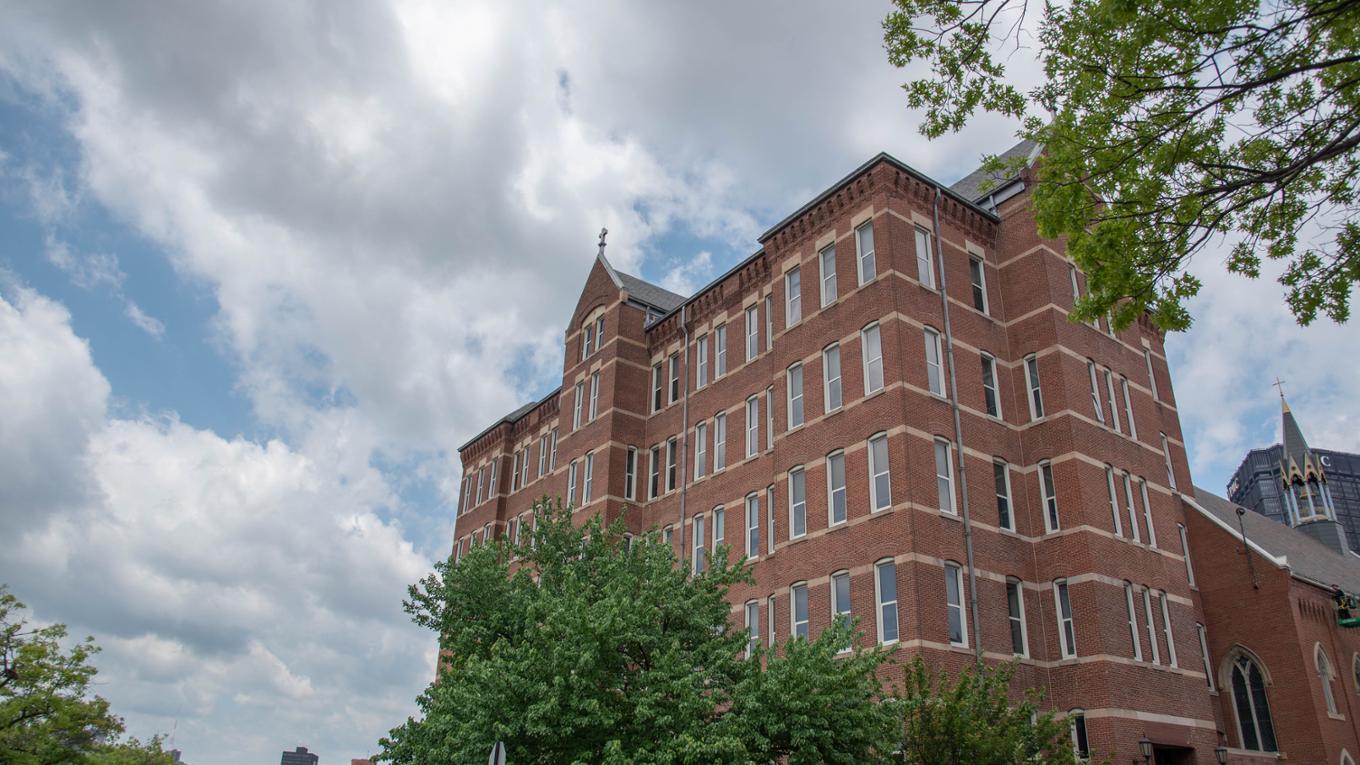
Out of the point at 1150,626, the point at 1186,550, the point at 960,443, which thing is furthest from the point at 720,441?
the point at 1186,550

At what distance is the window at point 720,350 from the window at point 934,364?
28.6 feet

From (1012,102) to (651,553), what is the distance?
1104 centimetres

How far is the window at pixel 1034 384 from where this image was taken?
27.1 meters

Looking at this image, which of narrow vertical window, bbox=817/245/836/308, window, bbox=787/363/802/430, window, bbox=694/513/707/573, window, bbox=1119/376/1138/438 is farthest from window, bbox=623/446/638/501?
window, bbox=1119/376/1138/438

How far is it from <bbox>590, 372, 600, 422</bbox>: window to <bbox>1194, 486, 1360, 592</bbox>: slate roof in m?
22.6

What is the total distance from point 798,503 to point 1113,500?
8.53 m

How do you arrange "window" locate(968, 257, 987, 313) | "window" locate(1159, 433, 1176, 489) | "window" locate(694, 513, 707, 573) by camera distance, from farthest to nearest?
"window" locate(1159, 433, 1176, 489) → "window" locate(694, 513, 707, 573) → "window" locate(968, 257, 987, 313)

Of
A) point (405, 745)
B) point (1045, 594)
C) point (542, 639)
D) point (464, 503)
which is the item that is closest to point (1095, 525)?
point (1045, 594)

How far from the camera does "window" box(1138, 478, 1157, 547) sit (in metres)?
27.2

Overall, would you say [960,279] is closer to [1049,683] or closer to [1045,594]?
[1045,594]

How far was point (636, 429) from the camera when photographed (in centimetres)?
3656

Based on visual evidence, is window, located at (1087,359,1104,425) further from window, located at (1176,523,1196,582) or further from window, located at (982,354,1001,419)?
window, located at (1176,523,1196,582)

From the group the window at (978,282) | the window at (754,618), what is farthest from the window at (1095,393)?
the window at (754,618)

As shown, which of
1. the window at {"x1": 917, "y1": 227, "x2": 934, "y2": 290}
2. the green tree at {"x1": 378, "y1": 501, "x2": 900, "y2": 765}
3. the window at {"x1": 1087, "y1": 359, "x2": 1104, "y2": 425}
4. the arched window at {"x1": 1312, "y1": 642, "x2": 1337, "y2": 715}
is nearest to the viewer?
the green tree at {"x1": 378, "y1": 501, "x2": 900, "y2": 765}
